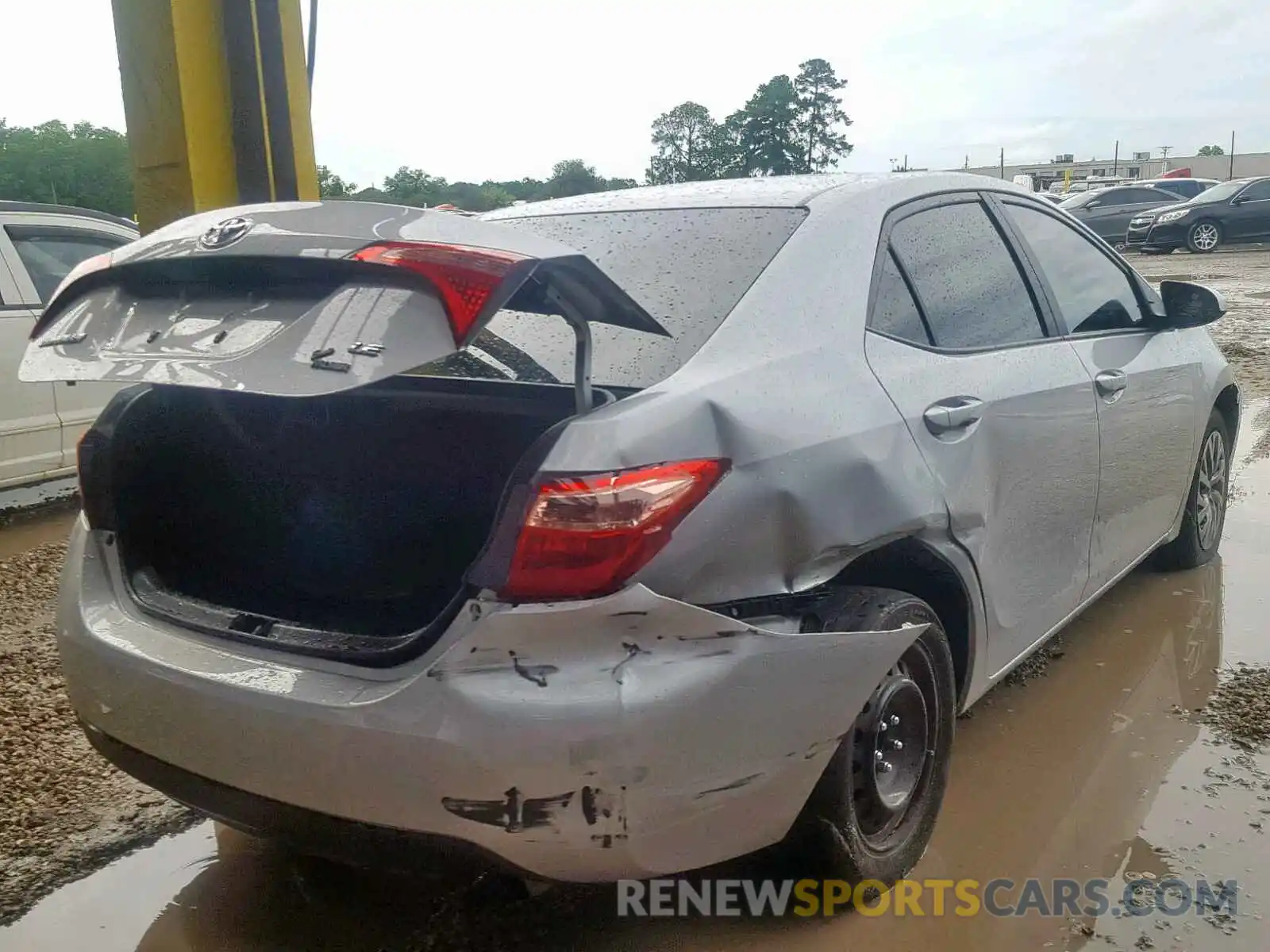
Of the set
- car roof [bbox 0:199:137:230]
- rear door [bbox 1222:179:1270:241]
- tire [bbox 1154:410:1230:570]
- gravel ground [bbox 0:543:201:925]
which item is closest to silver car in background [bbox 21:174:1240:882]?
gravel ground [bbox 0:543:201:925]

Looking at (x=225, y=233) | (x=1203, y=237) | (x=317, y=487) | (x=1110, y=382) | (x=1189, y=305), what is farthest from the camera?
(x=1203, y=237)

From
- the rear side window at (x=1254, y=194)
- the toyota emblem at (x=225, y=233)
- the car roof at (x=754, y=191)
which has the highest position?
the rear side window at (x=1254, y=194)

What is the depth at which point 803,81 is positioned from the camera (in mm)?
18047

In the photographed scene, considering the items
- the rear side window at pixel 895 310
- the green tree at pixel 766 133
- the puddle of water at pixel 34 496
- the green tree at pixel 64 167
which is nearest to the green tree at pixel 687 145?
the green tree at pixel 766 133

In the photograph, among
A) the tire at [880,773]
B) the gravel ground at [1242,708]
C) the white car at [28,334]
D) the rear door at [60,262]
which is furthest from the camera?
the rear door at [60,262]

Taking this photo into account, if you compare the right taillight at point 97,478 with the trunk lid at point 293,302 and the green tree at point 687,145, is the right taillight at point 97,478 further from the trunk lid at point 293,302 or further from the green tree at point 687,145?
the green tree at point 687,145

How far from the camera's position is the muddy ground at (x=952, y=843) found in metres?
2.31

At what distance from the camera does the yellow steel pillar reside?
12.2 feet

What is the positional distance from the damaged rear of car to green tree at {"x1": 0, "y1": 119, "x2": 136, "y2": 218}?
31.1 feet

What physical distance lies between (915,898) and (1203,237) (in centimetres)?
2249

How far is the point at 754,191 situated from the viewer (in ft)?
9.46

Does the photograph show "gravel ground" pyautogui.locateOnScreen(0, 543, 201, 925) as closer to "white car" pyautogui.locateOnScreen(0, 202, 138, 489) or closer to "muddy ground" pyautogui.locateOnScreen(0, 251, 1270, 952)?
"muddy ground" pyautogui.locateOnScreen(0, 251, 1270, 952)

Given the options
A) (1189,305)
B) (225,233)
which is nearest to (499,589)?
(225,233)

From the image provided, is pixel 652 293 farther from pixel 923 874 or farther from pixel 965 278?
pixel 923 874
